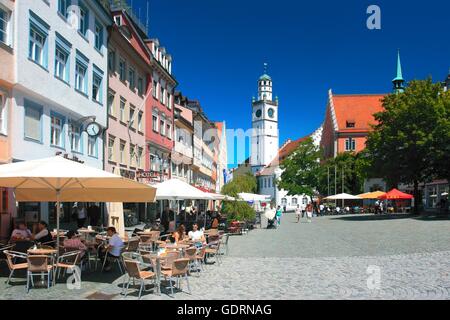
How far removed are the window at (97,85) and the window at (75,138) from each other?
2.67 m

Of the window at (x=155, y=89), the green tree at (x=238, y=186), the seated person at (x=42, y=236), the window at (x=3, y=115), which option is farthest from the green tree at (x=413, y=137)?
the seated person at (x=42, y=236)

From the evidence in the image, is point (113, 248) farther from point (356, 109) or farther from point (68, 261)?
point (356, 109)

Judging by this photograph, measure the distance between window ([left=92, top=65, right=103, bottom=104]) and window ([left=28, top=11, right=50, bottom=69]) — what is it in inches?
253

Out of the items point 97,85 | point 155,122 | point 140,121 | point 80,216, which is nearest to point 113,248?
point 80,216

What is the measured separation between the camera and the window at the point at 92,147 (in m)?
26.9

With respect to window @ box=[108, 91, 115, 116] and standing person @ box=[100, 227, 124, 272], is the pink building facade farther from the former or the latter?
standing person @ box=[100, 227, 124, 272]

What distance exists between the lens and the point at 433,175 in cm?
4375

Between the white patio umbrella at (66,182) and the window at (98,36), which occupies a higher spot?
the window at (98,36)

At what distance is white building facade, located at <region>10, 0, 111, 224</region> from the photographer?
61.0ft

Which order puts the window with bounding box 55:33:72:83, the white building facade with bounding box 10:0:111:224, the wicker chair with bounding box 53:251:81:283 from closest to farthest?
the wicker chair with bounding box 53:251:81:283
the white building facade with bounding box 10:0:111:224
the window with bounding box 55:33:72:83

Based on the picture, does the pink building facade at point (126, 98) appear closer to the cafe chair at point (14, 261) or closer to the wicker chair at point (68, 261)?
the wicker chair at point (68, 261)

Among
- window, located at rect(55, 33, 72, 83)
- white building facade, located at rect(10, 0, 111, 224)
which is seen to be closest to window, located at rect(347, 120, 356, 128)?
white building facade, located at rect(10, 0, 111, 224)

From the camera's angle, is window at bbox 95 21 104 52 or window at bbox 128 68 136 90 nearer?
window at bbox 95 21 104 52
